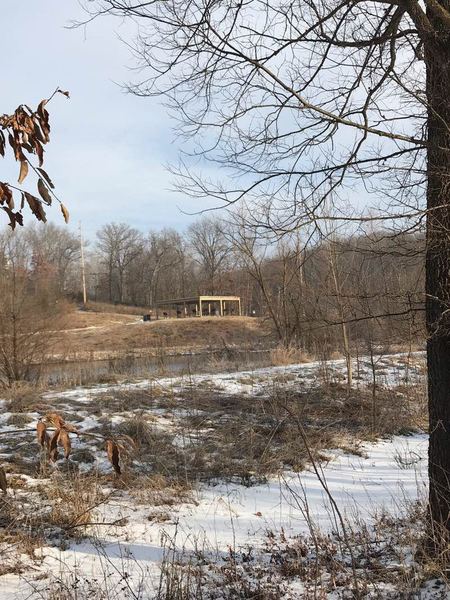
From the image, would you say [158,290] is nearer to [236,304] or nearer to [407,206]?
[236,304]

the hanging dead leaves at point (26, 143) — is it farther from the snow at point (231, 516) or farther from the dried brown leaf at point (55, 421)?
the snow at point (231, 516)

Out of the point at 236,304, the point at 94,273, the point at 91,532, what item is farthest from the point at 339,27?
the point at 94,273

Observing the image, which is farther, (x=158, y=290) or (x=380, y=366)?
(x=158, y=290)

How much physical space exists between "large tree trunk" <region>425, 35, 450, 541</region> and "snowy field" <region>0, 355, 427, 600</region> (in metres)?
0.88

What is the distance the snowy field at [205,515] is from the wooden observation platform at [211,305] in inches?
1750

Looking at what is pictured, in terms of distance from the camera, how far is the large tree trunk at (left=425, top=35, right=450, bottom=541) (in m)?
3.92

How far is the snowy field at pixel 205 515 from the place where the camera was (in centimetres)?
392

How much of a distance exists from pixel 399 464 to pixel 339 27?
568cm

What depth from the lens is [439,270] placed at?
4.01 metres

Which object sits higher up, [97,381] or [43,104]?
[43,104]

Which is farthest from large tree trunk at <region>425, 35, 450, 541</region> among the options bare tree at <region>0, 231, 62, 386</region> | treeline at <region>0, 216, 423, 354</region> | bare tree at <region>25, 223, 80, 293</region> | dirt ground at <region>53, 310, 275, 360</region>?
bare tree at <region>25, 223, 80, 293</region>

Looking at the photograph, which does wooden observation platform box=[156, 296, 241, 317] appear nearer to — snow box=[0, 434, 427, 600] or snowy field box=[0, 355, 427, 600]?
snowy field box=[0, 355, 427, 600]

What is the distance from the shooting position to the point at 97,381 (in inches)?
545

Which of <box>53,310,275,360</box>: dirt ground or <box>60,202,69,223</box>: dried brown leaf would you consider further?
<box>53,310,275,360</box>: dirt ground
